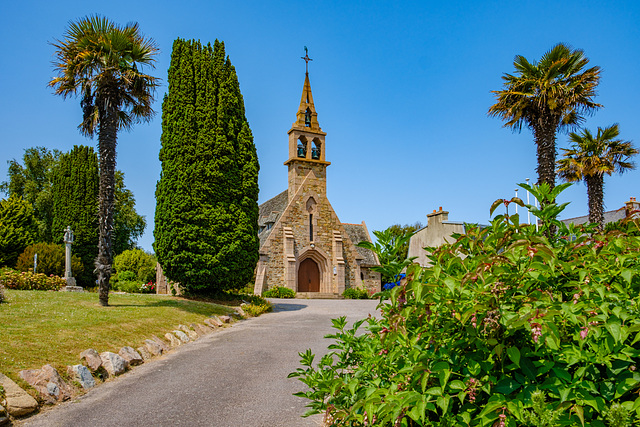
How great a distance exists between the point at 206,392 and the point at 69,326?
464 centimetres

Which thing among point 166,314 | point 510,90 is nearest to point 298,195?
point 510,90

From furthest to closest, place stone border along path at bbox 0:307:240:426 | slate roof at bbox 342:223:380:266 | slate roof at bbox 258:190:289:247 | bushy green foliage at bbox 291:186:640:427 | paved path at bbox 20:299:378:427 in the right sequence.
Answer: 1. slate roof at bbox 342:223:380:266
2. slate roof at bbox 258:190:289:247
3. stone border along path at bbox 0:307:240:426
4. paved path at bbox 20:299:378:427
5. bushy green foliage at bbox 291:186:640:427

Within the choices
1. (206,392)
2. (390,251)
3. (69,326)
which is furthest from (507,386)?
(69,326)

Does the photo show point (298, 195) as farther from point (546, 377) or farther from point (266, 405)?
point (546, 377)

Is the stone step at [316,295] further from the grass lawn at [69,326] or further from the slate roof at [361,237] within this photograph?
the grass lawn at [69,326]

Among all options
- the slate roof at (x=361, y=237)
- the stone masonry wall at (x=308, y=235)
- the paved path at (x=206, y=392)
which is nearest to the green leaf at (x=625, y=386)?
A: the paved path at (x=206, y=392)

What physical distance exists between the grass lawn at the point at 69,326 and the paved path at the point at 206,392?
99cm

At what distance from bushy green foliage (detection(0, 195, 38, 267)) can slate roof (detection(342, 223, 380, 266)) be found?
22440 mm

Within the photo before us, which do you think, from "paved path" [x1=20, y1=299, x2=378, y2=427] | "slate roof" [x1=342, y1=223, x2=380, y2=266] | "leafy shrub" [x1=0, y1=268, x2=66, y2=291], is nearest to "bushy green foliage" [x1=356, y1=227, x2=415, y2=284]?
"paved path" [x1=20, y1=299, x2=378, y2=427]

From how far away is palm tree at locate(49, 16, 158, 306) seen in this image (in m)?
14.6

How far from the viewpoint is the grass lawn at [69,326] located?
25.5 feet

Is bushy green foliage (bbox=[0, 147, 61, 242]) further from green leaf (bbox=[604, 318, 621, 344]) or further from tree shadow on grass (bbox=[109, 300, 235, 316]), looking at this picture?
green leaf (bbox=[604, 318, 621, 344])

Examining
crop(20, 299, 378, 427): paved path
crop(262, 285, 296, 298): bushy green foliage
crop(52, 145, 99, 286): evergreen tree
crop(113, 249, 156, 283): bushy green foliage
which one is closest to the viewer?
crop(20, 299, 378, 427): paved path

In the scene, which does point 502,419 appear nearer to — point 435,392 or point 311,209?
point 435,392
